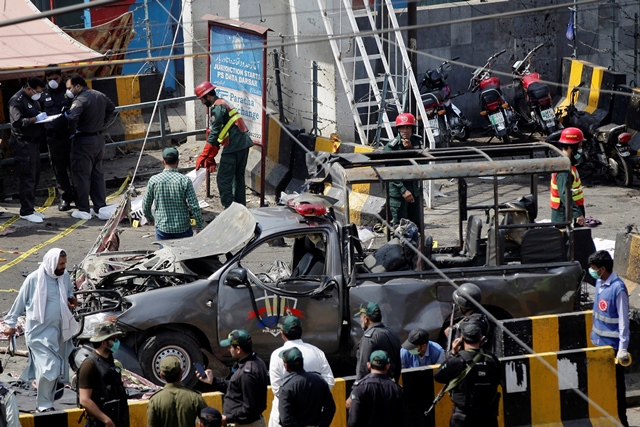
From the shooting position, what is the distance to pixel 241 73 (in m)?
16.2

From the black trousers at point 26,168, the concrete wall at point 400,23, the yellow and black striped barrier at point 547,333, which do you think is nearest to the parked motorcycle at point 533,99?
the concrete wall at point 400,23

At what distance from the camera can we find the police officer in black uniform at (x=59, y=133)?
15555mm

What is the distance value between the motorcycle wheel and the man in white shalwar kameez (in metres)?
10.1

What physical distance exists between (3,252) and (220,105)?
A: 11.6 feet

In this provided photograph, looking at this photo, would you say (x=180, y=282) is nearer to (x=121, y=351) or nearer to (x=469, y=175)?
(x=121, y=351)

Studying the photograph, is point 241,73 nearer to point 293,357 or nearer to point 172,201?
point 172,201

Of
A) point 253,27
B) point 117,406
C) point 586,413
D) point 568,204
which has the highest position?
point 253,27

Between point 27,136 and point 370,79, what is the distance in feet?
16.8

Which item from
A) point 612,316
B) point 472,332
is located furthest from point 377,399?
point 612,316

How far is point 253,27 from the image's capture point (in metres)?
15.6

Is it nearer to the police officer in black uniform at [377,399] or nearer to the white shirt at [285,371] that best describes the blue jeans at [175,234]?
the white shirt at [285,371]

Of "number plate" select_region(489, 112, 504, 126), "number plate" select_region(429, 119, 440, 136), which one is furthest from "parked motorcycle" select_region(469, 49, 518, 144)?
"number plate" select_region(429, 119, 440, 136)

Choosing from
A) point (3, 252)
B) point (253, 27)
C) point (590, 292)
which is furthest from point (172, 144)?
point (590, 292)

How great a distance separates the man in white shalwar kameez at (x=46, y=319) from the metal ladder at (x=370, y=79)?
7.63m
